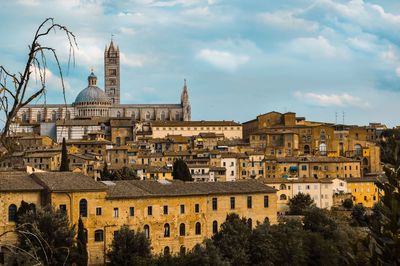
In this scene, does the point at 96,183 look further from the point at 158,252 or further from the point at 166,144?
the point at 166,144

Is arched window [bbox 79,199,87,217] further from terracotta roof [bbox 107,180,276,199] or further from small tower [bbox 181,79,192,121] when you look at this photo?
small tower [bbox 181,79,192,121]

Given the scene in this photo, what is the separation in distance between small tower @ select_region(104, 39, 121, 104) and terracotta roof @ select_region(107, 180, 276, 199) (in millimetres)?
98266

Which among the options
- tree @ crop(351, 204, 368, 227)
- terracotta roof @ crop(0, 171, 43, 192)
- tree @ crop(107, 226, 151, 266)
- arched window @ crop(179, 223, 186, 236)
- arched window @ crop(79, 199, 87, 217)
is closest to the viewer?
tree @ crop(107, 226, 151, 266)

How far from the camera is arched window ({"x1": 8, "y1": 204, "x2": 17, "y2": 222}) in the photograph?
28.3 metres

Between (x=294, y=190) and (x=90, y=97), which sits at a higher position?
(x=90, y=97)

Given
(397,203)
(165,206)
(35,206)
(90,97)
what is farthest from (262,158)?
(397,203)

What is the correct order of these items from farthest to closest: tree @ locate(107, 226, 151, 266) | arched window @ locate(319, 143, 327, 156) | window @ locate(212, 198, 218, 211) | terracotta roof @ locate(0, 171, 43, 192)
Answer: arched window @ locate(319, 143, 327, 156)
window @ locate(212, 198, 218, 211)
terracotta roof @ locate(0, 171, 43, 192)
tree @ locate(107, 226, 151, 266)

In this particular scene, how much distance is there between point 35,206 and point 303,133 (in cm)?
5577

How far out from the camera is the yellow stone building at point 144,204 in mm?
29234

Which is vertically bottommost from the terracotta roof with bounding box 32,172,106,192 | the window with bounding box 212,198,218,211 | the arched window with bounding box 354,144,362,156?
the window with bounding box 212,198,218,211

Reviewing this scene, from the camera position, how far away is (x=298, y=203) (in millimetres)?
49812

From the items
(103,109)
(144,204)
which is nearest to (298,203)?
(144,204)

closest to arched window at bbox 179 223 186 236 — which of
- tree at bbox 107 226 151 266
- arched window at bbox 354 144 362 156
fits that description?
tree at bbox 107 226 151 266

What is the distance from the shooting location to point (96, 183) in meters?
30.7
